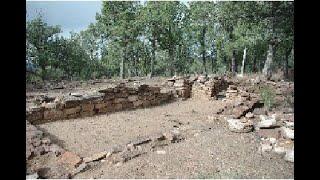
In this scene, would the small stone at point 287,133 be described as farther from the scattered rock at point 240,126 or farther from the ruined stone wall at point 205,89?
the ruined stone wall at point 205,89

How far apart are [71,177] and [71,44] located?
3477 centimetres

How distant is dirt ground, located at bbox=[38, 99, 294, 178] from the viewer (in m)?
5.47

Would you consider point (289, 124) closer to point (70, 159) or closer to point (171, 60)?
point (70, 159)

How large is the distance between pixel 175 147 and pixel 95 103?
17.4ft

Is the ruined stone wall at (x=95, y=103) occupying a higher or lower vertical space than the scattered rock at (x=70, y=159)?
higher

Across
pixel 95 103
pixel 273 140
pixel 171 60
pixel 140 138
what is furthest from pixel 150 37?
pixel 273 140

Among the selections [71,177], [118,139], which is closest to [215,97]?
[118,139]

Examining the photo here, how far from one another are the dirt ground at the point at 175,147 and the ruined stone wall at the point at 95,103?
41 cm

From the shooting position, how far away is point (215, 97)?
53.3 feet

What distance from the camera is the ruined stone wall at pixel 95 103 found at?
33.8 feet

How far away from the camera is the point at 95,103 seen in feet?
37.9

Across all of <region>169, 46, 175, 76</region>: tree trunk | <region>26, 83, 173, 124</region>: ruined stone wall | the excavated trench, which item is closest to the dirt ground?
the excavated trench

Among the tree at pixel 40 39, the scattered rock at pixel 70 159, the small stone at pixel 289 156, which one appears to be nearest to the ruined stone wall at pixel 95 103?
the scattered rock at pixel 70 159
